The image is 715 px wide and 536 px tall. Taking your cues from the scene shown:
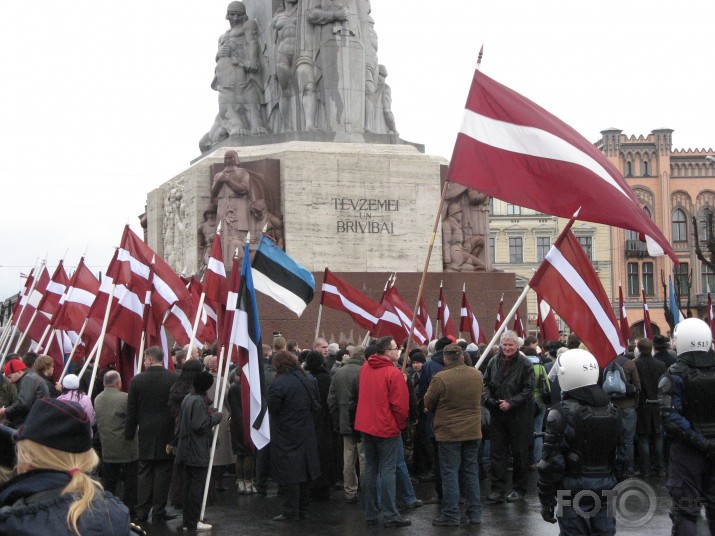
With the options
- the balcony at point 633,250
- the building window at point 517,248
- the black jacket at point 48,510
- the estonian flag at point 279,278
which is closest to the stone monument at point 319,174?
the estonian flag at point 279,278

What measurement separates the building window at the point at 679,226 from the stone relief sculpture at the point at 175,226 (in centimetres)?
6304

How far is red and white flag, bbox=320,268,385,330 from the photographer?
691 inches

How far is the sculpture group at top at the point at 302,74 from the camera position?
24.7m

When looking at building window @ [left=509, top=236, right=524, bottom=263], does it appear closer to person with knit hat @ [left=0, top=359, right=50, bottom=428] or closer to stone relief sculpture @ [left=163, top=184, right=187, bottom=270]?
stone relief sculpture @ [left=163, top=184, right=187, bottom=270]

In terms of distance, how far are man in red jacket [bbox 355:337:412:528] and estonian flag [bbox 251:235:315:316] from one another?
6.42 feet

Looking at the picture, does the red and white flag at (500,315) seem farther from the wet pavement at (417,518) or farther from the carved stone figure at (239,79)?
the wet pavement at (417,518)

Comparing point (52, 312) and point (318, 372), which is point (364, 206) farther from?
point (318, 372)

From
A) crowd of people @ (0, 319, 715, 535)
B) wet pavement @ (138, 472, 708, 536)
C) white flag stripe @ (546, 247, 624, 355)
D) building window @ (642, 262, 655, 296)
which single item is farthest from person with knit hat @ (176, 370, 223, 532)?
building window @ (642, 262, 655, 296)

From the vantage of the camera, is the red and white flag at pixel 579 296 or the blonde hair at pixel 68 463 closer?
the blonde hair at pixel 68 463

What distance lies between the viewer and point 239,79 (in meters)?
26.4

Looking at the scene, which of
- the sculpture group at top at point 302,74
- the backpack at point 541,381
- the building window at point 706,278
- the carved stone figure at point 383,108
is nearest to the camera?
the backpack at point 541,381

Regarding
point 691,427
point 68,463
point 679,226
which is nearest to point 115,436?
point 691,427

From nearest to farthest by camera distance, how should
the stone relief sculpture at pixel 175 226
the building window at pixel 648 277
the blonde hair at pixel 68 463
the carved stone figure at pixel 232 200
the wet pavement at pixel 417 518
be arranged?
the blonde hair at pixel 68 463, the wet pavement at pixel 417 518, the carved stone figure at pixel 232 200, the stone relief sculpture at pixel 175 226, the building window at pixel 648 277

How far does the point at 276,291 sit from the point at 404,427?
8.51 ft
